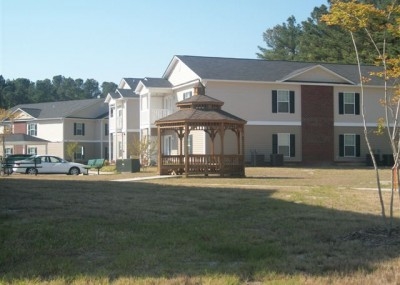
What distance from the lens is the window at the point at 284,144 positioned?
40.6 metres

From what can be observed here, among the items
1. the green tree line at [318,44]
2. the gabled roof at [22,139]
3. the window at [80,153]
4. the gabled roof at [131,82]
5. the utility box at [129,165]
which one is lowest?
the utility box at [129,165]

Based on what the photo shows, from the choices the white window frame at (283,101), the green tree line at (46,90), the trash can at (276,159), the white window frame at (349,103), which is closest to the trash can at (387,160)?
the white window frame at (349,103)

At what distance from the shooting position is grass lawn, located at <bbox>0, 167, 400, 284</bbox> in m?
7.48

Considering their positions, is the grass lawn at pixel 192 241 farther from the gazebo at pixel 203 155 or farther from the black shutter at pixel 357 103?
the black shutter at pixel 357 103

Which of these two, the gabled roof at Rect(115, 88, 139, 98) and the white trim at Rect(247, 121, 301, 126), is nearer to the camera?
the white trim at Rect(247, 121, 301, 126)

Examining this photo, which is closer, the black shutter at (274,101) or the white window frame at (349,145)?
the black shutter at (274,101)

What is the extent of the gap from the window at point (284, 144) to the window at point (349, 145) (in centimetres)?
367

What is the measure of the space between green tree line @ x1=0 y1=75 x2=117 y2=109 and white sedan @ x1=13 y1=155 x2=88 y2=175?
5102cm

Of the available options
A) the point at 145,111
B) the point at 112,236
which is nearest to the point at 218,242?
the point at 112,236

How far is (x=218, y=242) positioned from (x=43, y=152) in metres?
58.2

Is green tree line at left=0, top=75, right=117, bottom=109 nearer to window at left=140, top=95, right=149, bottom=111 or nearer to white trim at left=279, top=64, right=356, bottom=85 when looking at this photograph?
window at left=140, top=95, right=149, bottom=111

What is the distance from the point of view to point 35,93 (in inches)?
5025

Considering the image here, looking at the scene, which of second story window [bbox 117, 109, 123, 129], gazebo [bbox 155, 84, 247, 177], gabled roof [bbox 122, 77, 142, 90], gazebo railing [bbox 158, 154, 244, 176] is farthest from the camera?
gabled roof [bbox 122, 77, 142, 90]

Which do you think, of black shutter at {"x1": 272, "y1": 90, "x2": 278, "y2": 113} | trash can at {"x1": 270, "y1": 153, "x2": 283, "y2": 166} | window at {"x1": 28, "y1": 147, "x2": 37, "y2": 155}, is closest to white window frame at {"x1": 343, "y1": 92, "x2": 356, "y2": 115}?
black shutter at {"x1": 272, "y1": 90, "x2": 278, "y2": 113}
